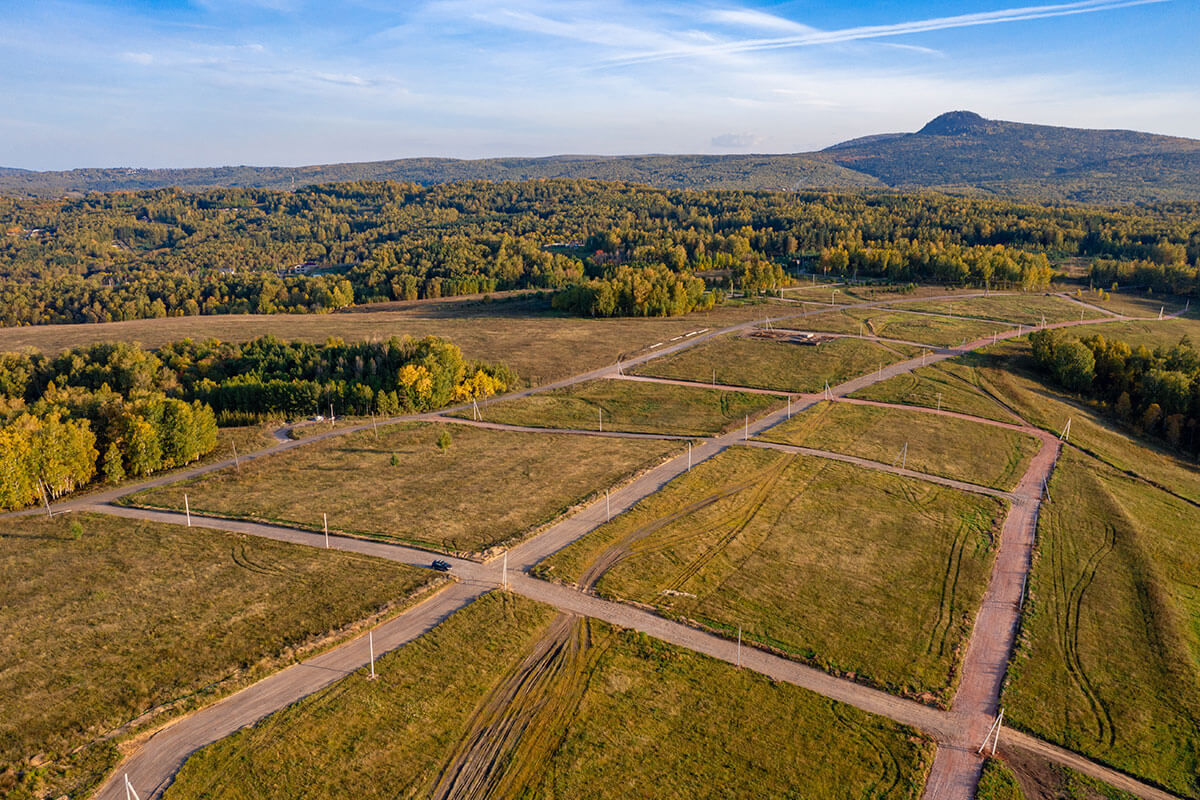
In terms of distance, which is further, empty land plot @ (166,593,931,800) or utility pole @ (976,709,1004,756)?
→ utility pole @ (976,709,1004,756)

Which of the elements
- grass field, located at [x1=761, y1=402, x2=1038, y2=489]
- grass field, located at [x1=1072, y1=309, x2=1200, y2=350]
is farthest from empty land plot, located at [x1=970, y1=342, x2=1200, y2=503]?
grass field, located at [x1=1072, y1=309, x2=1200, y2=350]

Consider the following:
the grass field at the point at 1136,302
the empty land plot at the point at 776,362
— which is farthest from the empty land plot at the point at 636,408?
the grass field at the point at 1136,302

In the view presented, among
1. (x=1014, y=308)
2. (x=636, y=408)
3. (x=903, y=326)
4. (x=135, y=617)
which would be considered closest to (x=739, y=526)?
(x=636, y=408)

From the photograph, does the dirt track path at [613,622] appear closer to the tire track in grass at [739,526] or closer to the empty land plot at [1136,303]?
the tire track in grass at [739,526]

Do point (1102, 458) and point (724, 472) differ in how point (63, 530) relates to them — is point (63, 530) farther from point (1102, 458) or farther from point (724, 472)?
point (1102, 458)

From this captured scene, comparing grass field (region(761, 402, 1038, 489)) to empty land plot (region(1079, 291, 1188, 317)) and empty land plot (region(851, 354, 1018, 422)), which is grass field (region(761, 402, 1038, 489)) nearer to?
empty land plot (region(851, 354, 1018, 422))

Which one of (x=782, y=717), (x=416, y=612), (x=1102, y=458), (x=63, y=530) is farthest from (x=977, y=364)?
(x=63, y=530)
